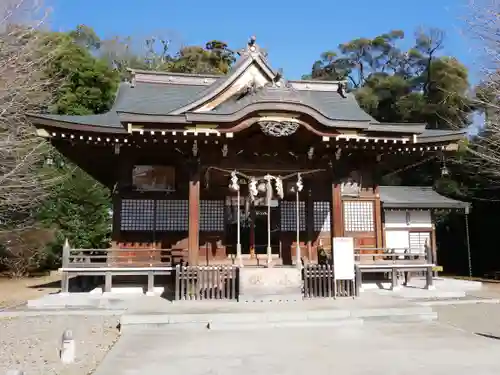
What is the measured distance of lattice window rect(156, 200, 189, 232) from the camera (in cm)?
1277

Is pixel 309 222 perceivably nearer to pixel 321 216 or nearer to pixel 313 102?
pixel 321 216

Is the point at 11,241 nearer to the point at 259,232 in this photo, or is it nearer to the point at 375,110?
the point at 259,232

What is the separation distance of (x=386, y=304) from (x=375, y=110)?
103 feet

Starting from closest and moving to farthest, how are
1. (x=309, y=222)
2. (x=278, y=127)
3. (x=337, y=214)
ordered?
(x=278, y=127) → (x=337, y=214) → (x=309, y=222)

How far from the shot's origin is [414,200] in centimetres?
1956

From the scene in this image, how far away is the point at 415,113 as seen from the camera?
33.8 metres

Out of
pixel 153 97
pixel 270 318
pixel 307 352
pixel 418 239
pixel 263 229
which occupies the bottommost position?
pixel 307 352

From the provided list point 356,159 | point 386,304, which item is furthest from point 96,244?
point 386,304

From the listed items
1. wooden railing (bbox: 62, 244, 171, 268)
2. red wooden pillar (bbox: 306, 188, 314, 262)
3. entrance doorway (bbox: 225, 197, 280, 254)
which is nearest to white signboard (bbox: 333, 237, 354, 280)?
red wooden pillar (bbox: 306, 188, 314, 262)

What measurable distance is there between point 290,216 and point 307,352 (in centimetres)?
757

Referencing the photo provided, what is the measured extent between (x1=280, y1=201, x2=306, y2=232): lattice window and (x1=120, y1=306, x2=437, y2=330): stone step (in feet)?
16.1

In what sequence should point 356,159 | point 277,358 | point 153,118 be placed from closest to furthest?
point 277,358 → point 153,118 → point 356,159

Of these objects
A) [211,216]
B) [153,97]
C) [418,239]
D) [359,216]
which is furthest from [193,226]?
[418,239]

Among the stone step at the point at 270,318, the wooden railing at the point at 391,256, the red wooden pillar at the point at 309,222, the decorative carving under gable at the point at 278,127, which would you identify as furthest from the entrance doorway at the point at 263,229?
the stone step at the point at 270,318
